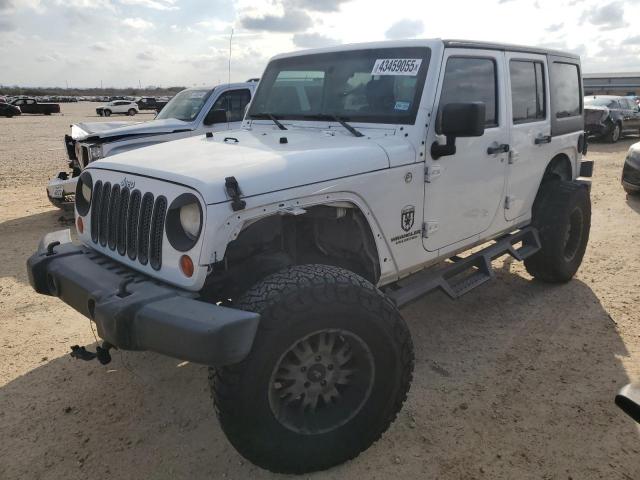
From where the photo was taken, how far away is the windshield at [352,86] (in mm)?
3268

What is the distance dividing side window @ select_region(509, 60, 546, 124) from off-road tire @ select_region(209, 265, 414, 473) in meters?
2.30

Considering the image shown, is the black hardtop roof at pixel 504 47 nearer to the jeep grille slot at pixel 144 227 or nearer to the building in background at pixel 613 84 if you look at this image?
the jeep grille slot at pixel 144 227

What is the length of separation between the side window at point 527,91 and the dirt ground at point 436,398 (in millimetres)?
1626

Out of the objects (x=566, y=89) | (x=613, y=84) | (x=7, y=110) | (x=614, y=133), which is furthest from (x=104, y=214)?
(x=613, y=84)

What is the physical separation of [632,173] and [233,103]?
6429 mm

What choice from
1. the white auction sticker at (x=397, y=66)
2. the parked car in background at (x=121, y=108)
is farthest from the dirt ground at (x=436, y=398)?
the parked car in background at (x=121, y=108)

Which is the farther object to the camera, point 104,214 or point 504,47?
point 504,47

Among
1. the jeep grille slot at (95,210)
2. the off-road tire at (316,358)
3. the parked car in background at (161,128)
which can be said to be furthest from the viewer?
the parked car in background at (161,128)

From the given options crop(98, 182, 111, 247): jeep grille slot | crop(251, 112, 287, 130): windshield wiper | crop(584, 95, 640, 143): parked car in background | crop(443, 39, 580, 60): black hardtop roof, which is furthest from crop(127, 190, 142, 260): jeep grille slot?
crop(584, 95, 640, 143): parked car in background

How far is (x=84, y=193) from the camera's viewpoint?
3328mm

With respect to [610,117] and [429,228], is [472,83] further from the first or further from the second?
[610,117]

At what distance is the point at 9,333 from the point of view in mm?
4055

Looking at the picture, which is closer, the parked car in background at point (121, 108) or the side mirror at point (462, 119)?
the side mirror at point (462, 119)

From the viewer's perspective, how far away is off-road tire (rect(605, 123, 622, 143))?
16.4 metres
